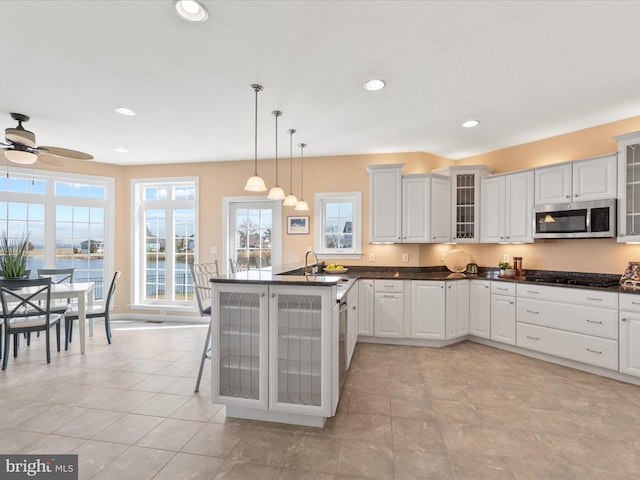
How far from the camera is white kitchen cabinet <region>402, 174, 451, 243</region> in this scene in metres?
4.32

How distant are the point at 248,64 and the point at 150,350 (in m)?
3.54

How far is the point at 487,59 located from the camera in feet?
7.60

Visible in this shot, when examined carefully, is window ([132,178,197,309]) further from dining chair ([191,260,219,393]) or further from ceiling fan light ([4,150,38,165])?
ceiling fan light ([4,150,38,165])

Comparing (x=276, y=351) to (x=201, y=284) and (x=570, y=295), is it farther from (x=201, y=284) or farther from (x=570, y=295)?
(x=570, y=295)

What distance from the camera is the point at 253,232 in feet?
17.4

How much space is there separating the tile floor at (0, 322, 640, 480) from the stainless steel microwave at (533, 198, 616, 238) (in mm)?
1518

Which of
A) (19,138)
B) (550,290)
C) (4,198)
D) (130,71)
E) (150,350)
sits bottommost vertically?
(150,350)

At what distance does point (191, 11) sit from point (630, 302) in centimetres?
435

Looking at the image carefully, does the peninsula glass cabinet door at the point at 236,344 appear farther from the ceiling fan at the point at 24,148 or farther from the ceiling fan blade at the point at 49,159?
the ceiling fan blade at the point at 49,159

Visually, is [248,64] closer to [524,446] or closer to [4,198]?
[524,446]

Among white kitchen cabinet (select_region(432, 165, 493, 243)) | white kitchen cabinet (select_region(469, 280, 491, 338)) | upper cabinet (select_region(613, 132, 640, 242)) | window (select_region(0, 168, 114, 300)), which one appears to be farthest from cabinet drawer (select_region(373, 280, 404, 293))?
window (select_region(0, 168, 114, 300))

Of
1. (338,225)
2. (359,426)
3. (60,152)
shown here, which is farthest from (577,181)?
(60,152)

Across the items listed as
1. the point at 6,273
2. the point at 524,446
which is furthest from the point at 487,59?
the point at 6,273

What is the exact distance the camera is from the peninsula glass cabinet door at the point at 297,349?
224cm
